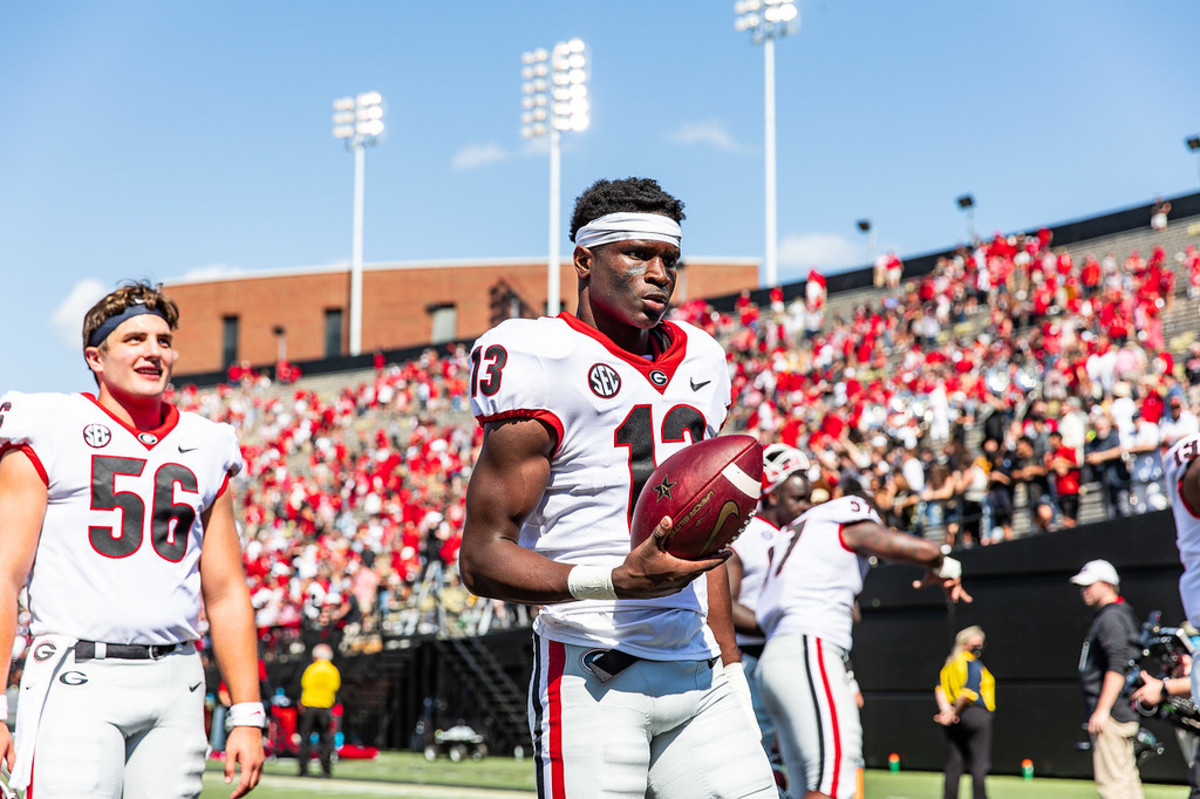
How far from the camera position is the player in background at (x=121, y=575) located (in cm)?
354

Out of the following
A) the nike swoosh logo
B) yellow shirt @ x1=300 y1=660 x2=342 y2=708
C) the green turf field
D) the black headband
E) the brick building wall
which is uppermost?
the brick building wall

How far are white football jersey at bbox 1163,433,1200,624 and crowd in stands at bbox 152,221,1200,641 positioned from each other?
8.87ft

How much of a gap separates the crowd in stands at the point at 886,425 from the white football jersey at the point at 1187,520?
8.87 feet

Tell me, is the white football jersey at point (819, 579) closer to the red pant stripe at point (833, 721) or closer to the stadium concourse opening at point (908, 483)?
the red pant stripe at point (833, 721)

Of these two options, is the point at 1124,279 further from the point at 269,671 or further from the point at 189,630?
the point at 189,630

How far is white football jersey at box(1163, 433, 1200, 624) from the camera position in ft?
13.8

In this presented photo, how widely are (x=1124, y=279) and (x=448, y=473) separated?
12.6 m

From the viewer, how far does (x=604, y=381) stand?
3.14 m

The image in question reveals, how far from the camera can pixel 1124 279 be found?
20.5m

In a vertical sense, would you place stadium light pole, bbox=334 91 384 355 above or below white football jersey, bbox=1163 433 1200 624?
above

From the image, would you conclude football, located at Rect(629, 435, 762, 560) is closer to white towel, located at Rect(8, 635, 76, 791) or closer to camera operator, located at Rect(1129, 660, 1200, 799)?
white towel, located at Rect(8, 635, 76, 791)

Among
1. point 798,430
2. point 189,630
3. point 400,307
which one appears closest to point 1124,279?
point 798,430

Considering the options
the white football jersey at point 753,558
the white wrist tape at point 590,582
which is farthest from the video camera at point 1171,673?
the white wrist tape at point 590,582

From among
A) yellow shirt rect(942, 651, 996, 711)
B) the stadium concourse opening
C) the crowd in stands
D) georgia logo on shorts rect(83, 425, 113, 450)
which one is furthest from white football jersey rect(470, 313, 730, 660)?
yellow shirt rect(942, 651, 996, 711)
